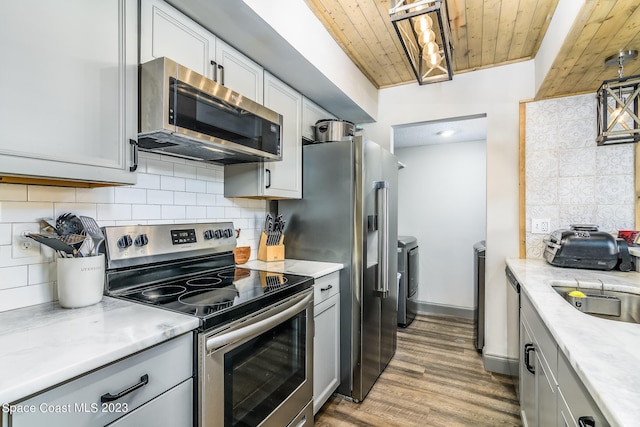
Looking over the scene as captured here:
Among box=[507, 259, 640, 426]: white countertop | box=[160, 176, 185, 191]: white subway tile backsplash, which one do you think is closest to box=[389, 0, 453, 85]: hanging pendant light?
box=[507, 259, 640, 426]: white countertop

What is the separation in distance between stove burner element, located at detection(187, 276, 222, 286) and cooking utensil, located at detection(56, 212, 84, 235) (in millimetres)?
533

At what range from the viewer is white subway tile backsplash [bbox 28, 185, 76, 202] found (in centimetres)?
124

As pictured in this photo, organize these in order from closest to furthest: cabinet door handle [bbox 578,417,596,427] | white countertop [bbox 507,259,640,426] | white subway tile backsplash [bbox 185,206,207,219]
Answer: white countertop [bbox 507,259,640,426] < cabinet door handle [bbox 578,417,596,427] < white subway tile backsplash [bbox 185,206,207,219]

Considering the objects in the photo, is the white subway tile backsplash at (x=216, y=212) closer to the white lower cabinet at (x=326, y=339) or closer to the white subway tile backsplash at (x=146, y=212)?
the white subway tile backsplash at (x=146, y=212)

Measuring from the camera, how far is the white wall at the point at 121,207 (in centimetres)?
118

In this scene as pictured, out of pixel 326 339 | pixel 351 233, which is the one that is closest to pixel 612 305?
pixel 351 233

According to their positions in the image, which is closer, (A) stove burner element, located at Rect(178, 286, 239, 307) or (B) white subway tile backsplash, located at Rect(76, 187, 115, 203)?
(A) stove burner element, located at Rect(178, 286, 239, 307)

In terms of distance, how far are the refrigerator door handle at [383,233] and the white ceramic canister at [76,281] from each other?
5.44 ft

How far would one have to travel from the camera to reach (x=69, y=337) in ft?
3.00

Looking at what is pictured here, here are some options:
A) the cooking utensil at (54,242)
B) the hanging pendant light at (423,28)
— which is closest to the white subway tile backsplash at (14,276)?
the cooking utensil at (54,242)

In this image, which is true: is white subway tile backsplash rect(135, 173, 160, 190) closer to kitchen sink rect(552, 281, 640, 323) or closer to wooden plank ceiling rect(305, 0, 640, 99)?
wooden plank ceiling rect(305, 0, 640, 99)

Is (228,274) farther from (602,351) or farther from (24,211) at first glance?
(602,351)

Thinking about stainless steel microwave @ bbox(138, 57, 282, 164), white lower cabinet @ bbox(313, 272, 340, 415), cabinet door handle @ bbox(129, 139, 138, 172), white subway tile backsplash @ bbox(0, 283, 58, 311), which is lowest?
white lower cabinet @ bbox(313, 272, 340, 415)

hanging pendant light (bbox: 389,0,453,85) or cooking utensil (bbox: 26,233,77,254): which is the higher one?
hanging pendant light (bbox: 389,0,453,85)
